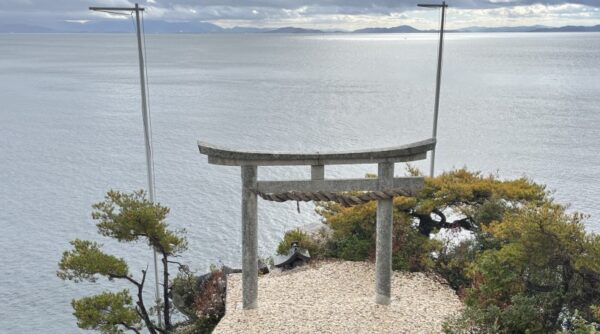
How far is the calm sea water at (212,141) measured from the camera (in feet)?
91.4

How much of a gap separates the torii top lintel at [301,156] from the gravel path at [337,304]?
3948 millimetres

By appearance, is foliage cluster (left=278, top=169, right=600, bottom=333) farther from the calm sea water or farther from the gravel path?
the calm sea water

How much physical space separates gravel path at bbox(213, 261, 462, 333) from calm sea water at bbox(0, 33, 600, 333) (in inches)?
381

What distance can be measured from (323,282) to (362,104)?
5134 cm

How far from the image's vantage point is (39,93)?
76.9 m

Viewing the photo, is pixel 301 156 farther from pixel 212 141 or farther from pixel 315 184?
pixel 212 141

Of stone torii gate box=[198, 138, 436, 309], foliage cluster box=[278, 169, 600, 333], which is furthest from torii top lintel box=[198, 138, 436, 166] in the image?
foliage cluster box=[278, 169, 600, 333]

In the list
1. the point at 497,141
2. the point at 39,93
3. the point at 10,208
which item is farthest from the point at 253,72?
the point at 10,208

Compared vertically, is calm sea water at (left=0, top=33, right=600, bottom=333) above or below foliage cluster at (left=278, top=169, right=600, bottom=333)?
below

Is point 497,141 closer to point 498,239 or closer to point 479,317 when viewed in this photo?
point 498,239

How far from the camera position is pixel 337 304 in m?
14.7

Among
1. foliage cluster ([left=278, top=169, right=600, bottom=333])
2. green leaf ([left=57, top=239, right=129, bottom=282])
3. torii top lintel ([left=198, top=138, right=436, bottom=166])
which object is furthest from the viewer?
green leaf ([left=57, top=239, right=129, bottom=282])

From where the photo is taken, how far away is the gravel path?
1348cm

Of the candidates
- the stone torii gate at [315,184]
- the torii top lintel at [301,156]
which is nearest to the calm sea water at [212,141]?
the stone torii gate at [315,184]
